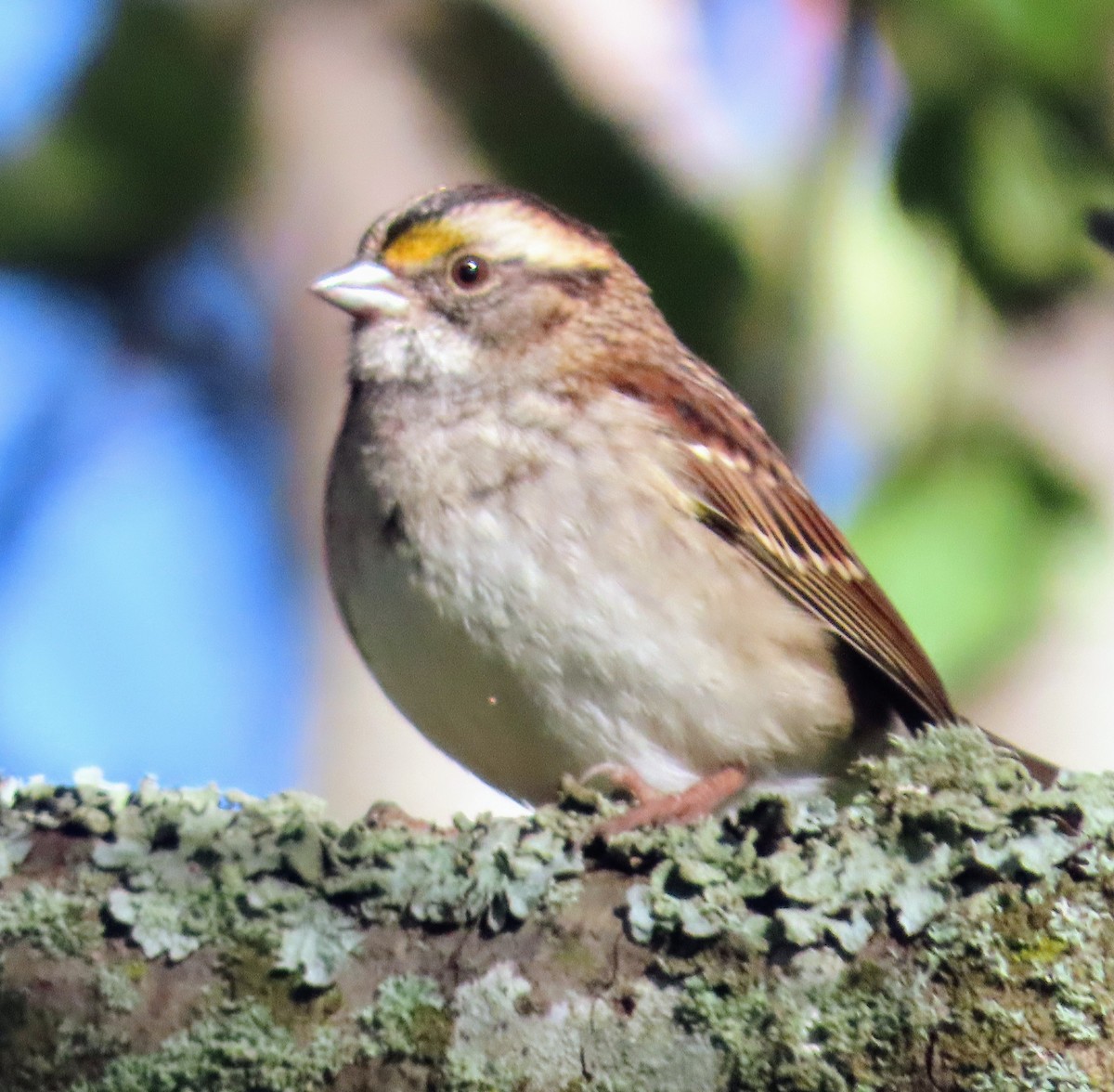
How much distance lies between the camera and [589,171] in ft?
13.0

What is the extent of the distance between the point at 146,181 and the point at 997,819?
→ 120 inches

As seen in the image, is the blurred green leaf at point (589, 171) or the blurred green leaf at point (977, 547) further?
the blurred green leaf at point (589, 171)

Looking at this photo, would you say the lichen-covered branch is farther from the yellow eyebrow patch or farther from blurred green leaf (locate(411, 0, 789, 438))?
the yellow eyebrow patch

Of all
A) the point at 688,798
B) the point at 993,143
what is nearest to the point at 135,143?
the point at 688,798

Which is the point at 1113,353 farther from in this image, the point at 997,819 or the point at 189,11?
the point at 189,11

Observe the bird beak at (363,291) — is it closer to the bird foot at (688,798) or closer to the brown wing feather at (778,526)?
the brown wing feather at (778,526)

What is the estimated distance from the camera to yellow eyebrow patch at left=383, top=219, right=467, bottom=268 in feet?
12.3

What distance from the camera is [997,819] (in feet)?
6.71

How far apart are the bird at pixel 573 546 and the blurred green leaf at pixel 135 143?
853mm

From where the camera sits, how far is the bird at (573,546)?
3.15 metres

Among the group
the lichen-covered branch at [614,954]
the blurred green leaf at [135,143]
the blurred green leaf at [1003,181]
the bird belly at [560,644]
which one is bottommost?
the lichen-covered branch at [614,954]

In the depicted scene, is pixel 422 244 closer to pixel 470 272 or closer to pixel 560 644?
pixel 470 272

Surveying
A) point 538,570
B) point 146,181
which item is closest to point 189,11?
point 146,181

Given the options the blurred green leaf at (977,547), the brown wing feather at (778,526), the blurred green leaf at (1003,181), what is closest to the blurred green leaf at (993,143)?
the blurred green leaf at (1003,181)
